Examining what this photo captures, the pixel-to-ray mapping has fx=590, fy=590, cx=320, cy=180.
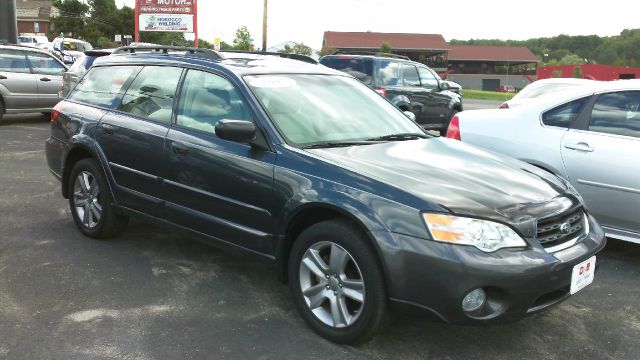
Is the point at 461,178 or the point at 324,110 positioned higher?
the point at 324,110

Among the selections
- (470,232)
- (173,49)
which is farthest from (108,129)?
(470,232)

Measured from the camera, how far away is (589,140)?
489 cm

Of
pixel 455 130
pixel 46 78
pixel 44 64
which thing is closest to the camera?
pixel 455 130

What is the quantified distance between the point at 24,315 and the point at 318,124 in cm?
216

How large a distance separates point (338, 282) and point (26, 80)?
446 inches

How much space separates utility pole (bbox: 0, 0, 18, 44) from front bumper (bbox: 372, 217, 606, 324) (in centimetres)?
2010

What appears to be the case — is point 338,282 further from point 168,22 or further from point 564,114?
point 168,22

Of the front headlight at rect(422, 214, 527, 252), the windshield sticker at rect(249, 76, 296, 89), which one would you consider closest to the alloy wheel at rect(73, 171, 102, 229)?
the windshield sticker at rect(249, 76, 296, 89)

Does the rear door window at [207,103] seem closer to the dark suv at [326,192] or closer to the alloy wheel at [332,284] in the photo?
the dark suv at [326,192]

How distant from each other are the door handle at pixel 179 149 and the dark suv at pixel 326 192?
0.6 inches

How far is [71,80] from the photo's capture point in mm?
11609

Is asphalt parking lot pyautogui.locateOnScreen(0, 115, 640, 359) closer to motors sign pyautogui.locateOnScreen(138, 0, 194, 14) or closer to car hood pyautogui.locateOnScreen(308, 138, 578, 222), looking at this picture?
car hood pyautogui.locateOnScreen(308, 138, 578, 222)

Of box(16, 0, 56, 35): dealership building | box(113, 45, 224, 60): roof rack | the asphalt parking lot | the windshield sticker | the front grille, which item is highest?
box(16, 0, 56, 35): dealership building

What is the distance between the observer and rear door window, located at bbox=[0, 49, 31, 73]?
12133 mm
